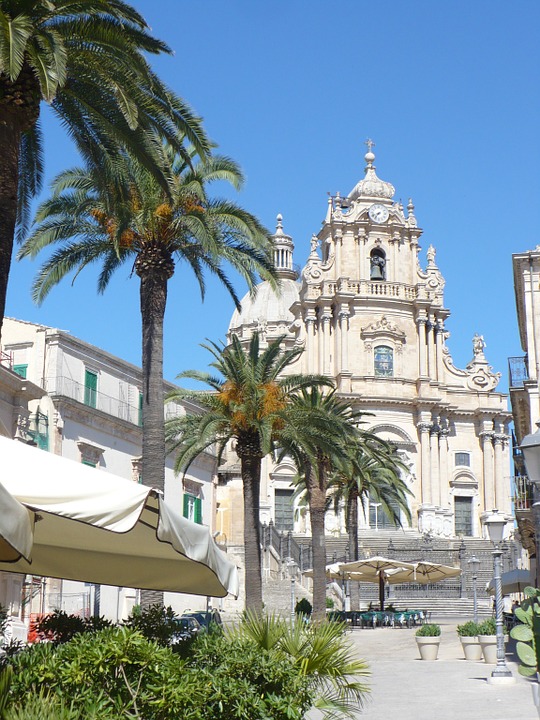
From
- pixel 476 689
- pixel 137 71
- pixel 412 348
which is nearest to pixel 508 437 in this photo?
pixel 412 348

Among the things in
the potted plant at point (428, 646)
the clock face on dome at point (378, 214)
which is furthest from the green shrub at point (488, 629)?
the clock face on dome at point (378, 214)

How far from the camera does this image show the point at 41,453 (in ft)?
26.2

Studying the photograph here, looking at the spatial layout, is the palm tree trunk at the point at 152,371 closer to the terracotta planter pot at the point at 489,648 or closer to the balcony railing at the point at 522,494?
the terracotta planter pot at the point at 489,648

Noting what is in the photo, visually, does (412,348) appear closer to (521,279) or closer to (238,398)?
(521,279)

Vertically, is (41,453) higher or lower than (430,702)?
higher

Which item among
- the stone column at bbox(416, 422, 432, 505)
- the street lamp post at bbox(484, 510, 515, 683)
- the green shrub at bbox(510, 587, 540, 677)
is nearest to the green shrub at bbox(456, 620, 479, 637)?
the street lamp post at bbox(484, 510, 515, 683)

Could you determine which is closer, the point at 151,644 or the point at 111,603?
the point at 151,644

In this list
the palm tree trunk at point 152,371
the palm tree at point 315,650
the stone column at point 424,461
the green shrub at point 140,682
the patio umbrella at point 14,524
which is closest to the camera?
the patio umbrella at point 14,524

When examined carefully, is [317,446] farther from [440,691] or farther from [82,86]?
[82,86]

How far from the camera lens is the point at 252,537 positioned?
2566 centimetres

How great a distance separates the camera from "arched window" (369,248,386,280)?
6725 centimetres

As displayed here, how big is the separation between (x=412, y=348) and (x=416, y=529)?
11184mm

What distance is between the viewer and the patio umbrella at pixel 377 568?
1548 inches

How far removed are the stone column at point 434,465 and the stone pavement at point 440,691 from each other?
3462 cm
